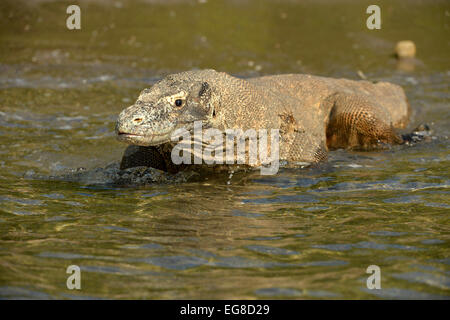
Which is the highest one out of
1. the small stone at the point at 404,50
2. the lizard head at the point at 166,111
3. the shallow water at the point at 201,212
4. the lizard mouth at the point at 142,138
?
the small stone at the point at 404,50

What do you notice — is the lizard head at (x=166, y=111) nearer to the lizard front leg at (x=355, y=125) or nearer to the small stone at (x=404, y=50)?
the lizard front leg at (x=355, y=125)

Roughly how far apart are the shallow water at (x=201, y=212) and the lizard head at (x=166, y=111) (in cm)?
62

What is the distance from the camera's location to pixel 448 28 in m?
16.2

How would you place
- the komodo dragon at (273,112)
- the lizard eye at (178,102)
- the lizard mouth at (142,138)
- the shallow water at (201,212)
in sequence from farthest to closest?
the lizard eye at (178,102), the komodo dragon at (273,112), the lizard mouth at (142,138), the shallow water at (201,212)

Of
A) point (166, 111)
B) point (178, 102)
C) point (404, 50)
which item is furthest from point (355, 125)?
point (404, 50)

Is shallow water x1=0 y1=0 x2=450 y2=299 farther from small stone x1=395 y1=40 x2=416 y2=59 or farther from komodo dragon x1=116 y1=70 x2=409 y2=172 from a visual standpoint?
small stone x1=395 y1=40 x2=416 y2=59

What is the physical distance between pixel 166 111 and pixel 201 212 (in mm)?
915

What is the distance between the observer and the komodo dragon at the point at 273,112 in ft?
19.6

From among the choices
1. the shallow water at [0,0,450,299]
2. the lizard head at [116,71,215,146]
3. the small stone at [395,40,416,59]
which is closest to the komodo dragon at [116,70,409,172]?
the lizard head at [116,71,215,146]

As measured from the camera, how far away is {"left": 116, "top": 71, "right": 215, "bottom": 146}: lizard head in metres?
5.76

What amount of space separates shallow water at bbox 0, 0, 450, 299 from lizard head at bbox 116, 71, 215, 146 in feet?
2.02

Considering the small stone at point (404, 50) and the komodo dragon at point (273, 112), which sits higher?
the small stone at point (404, 50)

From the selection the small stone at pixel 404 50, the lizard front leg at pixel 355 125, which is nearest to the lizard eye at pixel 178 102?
the lizard front leg at pixel 355 125
